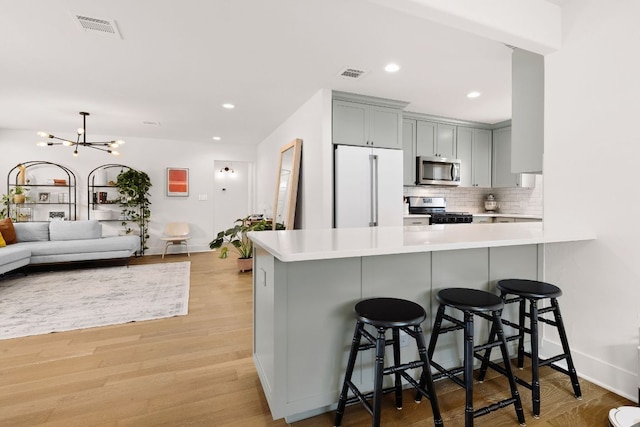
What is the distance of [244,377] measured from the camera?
1.98 m

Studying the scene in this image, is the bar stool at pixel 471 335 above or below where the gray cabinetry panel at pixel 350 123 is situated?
below

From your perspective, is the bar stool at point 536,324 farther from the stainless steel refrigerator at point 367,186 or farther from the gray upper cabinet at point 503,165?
the gray upper cabinet at point 503,165

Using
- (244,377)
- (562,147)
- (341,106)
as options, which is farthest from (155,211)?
(562,147)

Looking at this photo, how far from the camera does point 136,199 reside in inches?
255

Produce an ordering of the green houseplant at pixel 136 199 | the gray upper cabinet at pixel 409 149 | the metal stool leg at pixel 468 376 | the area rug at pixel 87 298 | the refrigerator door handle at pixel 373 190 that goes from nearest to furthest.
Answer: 1. the metal stool leg at pixel 468 376
2. the area rug at pixel 87 298
3. the refrigerator door handle at pixel 373 190
4. the gray upper cabinet at pixel 409 149
5. the green houseplant at pixel 136 199

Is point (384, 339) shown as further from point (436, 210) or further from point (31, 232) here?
point (31, 232)

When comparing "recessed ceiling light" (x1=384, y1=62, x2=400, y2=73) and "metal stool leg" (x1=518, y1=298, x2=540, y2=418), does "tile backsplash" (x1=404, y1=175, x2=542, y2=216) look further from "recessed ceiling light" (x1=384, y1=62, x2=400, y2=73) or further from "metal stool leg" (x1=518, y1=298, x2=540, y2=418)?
"metal stool leg" (x1=518, y1=298, x2=540, y2=418)

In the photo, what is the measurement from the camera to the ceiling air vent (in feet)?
10.8

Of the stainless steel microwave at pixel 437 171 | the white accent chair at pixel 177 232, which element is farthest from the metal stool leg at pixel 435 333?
the white accent chair at pixel 177 232

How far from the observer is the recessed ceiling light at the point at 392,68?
10.3ft

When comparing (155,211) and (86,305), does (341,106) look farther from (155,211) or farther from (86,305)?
(155,211)

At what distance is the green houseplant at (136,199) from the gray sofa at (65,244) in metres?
1.15

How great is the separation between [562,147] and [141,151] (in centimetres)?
707

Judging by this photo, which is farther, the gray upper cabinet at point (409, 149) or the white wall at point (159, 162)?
the white wall at point (159, 162)
